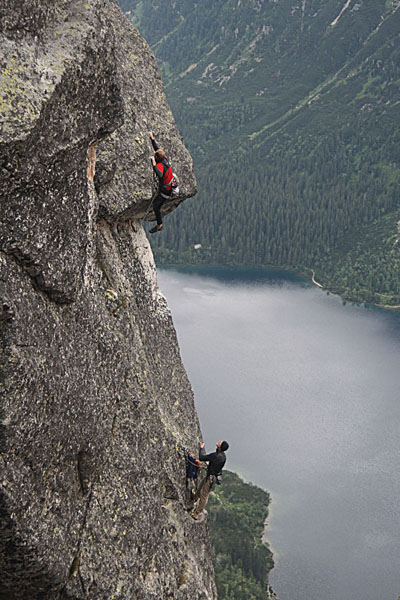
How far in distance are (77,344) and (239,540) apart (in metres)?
55.6

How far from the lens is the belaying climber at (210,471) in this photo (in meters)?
15.4

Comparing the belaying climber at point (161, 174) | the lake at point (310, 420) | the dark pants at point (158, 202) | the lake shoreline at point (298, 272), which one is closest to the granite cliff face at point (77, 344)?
the belaying climber at point (161, 174)

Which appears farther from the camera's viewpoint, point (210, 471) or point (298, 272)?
point (298, 272)

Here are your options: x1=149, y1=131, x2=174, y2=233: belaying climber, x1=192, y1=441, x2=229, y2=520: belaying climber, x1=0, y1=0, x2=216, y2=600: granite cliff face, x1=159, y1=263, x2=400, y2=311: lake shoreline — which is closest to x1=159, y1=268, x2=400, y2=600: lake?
x1=159, y1=263, x2=400, y2=311: lake shoreline

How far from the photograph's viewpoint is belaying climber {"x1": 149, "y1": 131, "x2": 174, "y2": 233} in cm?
1505

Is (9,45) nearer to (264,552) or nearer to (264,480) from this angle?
(264,552)

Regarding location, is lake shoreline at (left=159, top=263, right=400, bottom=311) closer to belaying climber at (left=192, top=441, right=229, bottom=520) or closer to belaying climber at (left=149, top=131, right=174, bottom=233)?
belaying climber at (left=192, top=441, right=229, bottom=520)

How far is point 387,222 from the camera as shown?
174375mm

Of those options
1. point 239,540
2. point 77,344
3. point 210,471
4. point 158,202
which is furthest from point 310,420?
point 77,344

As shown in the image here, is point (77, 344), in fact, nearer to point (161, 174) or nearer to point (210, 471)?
point (161, 174)

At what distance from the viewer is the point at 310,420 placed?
7975cm

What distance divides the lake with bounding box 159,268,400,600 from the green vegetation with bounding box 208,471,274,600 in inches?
45.7

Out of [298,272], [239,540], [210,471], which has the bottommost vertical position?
[239,540]

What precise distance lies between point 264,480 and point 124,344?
59.4m
